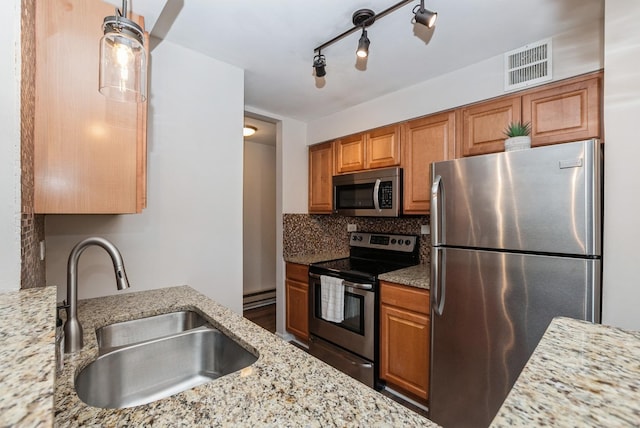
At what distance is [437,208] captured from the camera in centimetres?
184

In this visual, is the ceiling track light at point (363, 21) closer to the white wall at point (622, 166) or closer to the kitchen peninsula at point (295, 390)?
the white wall at point (622, 166)

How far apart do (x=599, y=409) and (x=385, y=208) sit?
2115 mm

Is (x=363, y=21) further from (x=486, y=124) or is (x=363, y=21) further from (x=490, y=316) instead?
(x=490, y=316)

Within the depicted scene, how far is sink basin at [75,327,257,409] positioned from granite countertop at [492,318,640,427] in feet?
2.62

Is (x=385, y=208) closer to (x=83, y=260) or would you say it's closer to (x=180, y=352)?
(x=180, y=352)

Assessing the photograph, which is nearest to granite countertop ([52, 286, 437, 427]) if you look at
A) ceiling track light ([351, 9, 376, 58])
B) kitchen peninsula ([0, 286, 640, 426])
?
kitchen peninsula ([0, 286, 640, 426])

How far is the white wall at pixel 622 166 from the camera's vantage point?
49.0 inches

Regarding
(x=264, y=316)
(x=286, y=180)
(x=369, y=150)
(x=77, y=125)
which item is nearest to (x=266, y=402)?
(x=77, y=125)

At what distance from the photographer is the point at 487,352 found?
5.30ft

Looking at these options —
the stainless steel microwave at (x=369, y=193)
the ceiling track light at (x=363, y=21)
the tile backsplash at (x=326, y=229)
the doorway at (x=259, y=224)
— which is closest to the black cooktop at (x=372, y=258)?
the tile backsplash at (x=326, y=229)

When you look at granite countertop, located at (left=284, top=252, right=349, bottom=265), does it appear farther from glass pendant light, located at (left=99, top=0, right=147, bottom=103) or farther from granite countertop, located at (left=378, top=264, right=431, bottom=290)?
glass pendant light, located at (left=99, top=0, right=147, bottom=103)

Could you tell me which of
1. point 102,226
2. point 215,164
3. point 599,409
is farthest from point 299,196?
point 599,409

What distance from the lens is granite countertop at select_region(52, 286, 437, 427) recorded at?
0.66 m

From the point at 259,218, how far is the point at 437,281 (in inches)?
128
